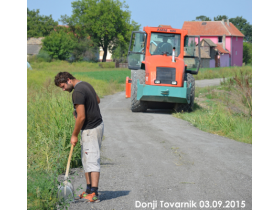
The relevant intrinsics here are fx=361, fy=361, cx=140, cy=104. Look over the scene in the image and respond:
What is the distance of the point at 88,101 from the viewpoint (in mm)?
4969

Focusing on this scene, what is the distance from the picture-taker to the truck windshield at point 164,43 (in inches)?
572

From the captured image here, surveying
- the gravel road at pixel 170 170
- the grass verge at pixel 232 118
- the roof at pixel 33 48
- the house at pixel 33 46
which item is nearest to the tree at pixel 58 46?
the house at pixel 33 46

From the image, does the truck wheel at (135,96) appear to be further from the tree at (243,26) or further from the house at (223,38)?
the tree at (243,26)

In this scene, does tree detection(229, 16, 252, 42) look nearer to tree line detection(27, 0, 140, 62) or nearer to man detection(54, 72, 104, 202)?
tree line detection(27, 0, 140, 62)

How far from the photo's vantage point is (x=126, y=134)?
32.6 ft

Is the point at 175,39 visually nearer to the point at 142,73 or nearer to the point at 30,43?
the point at 142,73

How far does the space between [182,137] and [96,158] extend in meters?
4.78

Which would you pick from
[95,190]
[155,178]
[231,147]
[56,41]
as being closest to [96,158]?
[95,190]

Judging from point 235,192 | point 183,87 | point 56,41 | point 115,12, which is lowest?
point 235,192

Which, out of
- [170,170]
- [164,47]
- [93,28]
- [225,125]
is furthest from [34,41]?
[170,170]

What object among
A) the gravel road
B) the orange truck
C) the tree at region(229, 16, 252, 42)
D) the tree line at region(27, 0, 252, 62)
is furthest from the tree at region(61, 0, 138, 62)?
the gravel road

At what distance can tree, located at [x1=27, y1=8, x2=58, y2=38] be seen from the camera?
3563 inches

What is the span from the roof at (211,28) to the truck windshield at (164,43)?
197 ft

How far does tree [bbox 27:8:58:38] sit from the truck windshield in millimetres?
79852
